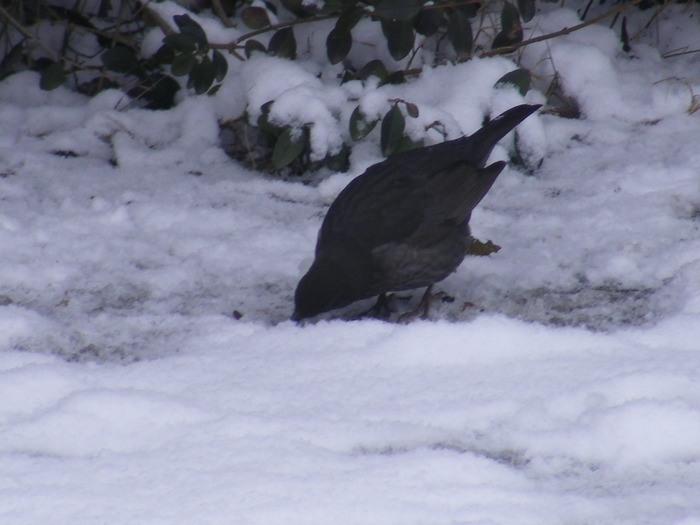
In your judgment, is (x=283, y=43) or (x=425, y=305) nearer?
(x=425, y=305)

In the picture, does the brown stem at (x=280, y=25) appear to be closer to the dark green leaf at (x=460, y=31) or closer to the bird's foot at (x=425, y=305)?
the dark green leaf at (x=460, y=31)

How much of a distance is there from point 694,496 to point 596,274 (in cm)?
153

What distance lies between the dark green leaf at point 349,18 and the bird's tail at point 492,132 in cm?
85

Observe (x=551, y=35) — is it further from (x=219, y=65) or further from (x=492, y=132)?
(x=219, y=65)

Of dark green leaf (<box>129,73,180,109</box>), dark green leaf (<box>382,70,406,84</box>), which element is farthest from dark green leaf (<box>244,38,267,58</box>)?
dark green leaf (<box>382,70,406,84</box>)

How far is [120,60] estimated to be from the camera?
4.89m

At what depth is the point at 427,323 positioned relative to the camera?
3.02 meters

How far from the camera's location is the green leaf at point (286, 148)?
4402 mm

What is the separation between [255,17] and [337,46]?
43 cm

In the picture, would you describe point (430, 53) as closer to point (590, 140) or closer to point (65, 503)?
point (590, 140)

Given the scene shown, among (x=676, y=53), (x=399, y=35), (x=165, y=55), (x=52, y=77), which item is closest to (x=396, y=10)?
(x=399, y=35)

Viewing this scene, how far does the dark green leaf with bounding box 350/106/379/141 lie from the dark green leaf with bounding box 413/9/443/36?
1.64 ft

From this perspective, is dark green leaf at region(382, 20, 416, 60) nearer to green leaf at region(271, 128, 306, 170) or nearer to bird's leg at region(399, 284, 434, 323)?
green leaf at region(271, 128, 306, 170)

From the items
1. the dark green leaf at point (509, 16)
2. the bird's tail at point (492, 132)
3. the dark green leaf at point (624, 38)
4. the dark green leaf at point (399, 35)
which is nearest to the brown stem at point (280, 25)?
the dark green leaf at point (399, 35)
